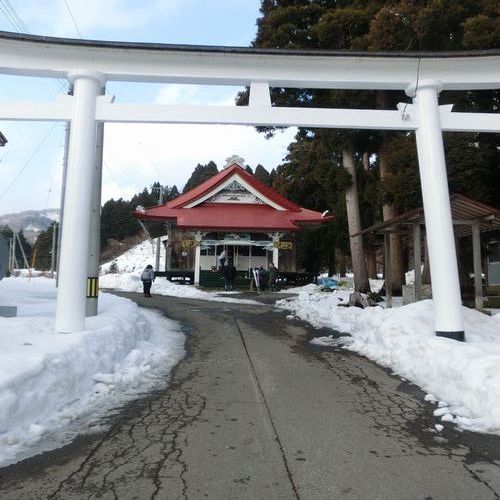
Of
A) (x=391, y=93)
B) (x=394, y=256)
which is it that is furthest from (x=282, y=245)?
(x=391, y=93)

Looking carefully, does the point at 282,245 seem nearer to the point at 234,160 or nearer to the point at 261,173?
the point at 234,160

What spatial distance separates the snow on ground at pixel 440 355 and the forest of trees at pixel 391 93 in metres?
5.82

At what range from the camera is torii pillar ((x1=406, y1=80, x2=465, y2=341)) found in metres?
8.09

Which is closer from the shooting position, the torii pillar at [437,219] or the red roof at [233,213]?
the torii pillar at [437,219]

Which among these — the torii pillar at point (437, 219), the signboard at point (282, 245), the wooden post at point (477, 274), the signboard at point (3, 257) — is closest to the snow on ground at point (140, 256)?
the signboard at point (282, 245)

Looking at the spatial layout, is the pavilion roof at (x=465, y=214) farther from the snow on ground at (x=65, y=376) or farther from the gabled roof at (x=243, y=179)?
the gabled roof at (x=243, y=179)

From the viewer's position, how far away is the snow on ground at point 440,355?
526cm

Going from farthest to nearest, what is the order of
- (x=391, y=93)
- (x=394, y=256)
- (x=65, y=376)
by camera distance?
(x=394, y=256), (x=391, y=93), (x=65, y=376)

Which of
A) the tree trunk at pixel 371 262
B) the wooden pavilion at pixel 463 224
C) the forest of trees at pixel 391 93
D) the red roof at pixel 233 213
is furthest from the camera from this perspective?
the tree trunk at pixel 371 262

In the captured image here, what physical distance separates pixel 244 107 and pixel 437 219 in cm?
376

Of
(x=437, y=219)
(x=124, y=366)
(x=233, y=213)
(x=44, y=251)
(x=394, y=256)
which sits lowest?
(x=124, y=366)

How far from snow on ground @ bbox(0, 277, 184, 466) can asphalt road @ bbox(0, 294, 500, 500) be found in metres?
0.30

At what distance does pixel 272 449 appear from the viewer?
4332 millimetres

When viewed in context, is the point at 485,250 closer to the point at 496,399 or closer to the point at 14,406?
the point at 496,399
